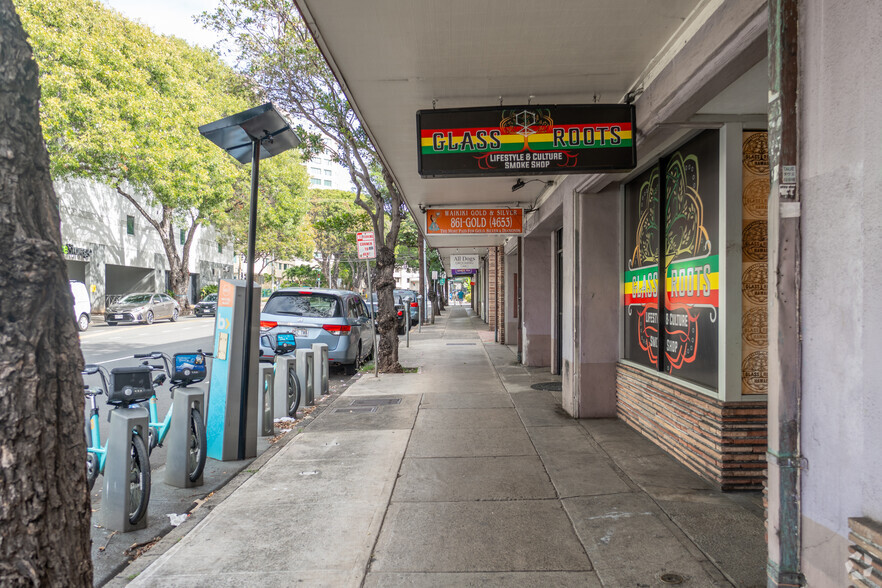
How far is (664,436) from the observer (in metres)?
5.69

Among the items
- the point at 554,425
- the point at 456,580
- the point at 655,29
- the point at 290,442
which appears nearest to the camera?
the point at 456,580

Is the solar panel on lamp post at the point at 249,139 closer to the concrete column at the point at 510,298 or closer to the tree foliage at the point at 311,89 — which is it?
the tree foliage at the point at 311,89

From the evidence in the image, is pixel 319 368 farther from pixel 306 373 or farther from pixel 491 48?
pixel 491 48

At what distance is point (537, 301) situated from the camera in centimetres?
1242

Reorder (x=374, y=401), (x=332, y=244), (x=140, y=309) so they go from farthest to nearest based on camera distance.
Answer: (x=332, y=244), (x=140, y=309), (x=374, y=401)

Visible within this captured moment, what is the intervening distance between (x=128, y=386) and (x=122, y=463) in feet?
1.90

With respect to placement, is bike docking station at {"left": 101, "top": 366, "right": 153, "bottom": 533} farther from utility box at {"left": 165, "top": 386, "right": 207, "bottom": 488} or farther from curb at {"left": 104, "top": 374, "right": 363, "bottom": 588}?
utility box at {"left": 165, "top": 386, "right": 207, "bottom": 488}

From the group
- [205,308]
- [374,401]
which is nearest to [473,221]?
[374,401]

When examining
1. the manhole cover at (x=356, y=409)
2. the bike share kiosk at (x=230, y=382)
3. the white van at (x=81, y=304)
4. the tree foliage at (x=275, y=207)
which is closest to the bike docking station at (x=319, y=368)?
the manhole cover at (x=356, y=409)

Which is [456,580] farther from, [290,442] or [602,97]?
[602,97]

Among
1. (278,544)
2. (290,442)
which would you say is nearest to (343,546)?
(278,544)

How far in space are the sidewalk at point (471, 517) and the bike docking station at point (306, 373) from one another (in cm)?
159

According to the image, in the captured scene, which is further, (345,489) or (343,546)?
(345,489)

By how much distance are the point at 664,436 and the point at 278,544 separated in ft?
12.5
